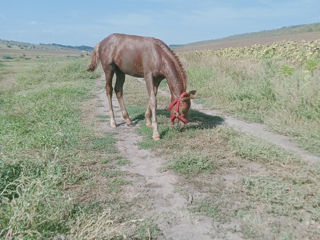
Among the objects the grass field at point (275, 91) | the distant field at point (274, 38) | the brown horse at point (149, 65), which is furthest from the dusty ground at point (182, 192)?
the distant field at point (274, 38)

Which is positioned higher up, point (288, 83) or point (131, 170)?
point (288, 83)

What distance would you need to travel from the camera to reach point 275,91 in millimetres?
8062

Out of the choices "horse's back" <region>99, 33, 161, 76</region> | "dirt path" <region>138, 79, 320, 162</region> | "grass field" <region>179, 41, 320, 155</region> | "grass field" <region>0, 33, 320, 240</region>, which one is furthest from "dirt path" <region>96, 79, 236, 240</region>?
"grass field" <region>179, 41, 320, 155</region>

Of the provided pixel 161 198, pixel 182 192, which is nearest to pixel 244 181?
pixel 182 192

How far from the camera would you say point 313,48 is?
1080 cm

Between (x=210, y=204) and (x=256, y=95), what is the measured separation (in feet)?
19.6

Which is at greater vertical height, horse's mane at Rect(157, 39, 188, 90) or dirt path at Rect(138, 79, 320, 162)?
horse's mane at Rect(157, 39, 188, 90)

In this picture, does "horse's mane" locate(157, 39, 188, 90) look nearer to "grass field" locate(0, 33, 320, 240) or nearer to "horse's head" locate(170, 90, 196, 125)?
"horse's head" locate(170, 90, 196, 125)

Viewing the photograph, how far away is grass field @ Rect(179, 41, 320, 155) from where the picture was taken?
6445 mm

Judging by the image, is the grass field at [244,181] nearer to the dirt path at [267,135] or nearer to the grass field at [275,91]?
the dirt path at [267,135]

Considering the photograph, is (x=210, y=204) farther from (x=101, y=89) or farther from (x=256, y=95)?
Answer: (x=101, y=89)

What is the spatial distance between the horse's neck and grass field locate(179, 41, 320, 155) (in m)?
2.42

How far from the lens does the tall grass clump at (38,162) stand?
2.58m

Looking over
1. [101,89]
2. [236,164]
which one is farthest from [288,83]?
[101,89]
